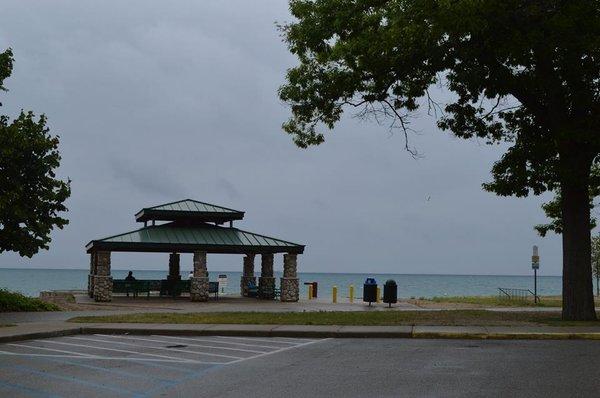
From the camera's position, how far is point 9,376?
10414 mm

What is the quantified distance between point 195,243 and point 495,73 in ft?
56.5

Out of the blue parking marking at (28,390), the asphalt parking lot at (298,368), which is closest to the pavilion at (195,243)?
the asphalt parking lot at (298,368)

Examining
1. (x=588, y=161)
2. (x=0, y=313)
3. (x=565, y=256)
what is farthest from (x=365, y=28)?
(x=0, y=313)

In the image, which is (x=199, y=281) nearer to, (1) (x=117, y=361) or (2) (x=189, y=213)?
(2) (x=189, y=213)

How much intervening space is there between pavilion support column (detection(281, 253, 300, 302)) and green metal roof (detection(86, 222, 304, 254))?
0.52 m

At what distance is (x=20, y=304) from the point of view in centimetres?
2542

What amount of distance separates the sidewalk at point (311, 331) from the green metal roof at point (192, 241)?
13.3m

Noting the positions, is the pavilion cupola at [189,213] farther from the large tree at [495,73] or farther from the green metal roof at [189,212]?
the large tree at [495,73]

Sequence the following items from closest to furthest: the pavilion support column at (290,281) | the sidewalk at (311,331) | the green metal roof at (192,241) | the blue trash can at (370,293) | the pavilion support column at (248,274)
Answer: the sidewalk at (311,331), the blue trash can at (370,293), the green metal roof at (192,241), the pavilion support column at (290,281), the pavilion support column at (248,274)

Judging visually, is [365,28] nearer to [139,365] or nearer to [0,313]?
[139,365]

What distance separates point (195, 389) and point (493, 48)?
13760mm


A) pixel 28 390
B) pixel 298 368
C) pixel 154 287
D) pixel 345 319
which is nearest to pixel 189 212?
pixel 154 287

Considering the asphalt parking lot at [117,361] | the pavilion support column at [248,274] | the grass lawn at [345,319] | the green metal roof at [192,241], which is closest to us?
Answer: the asphalt parking lot at [117,361]

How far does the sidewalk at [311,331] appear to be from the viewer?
15.6 meters
